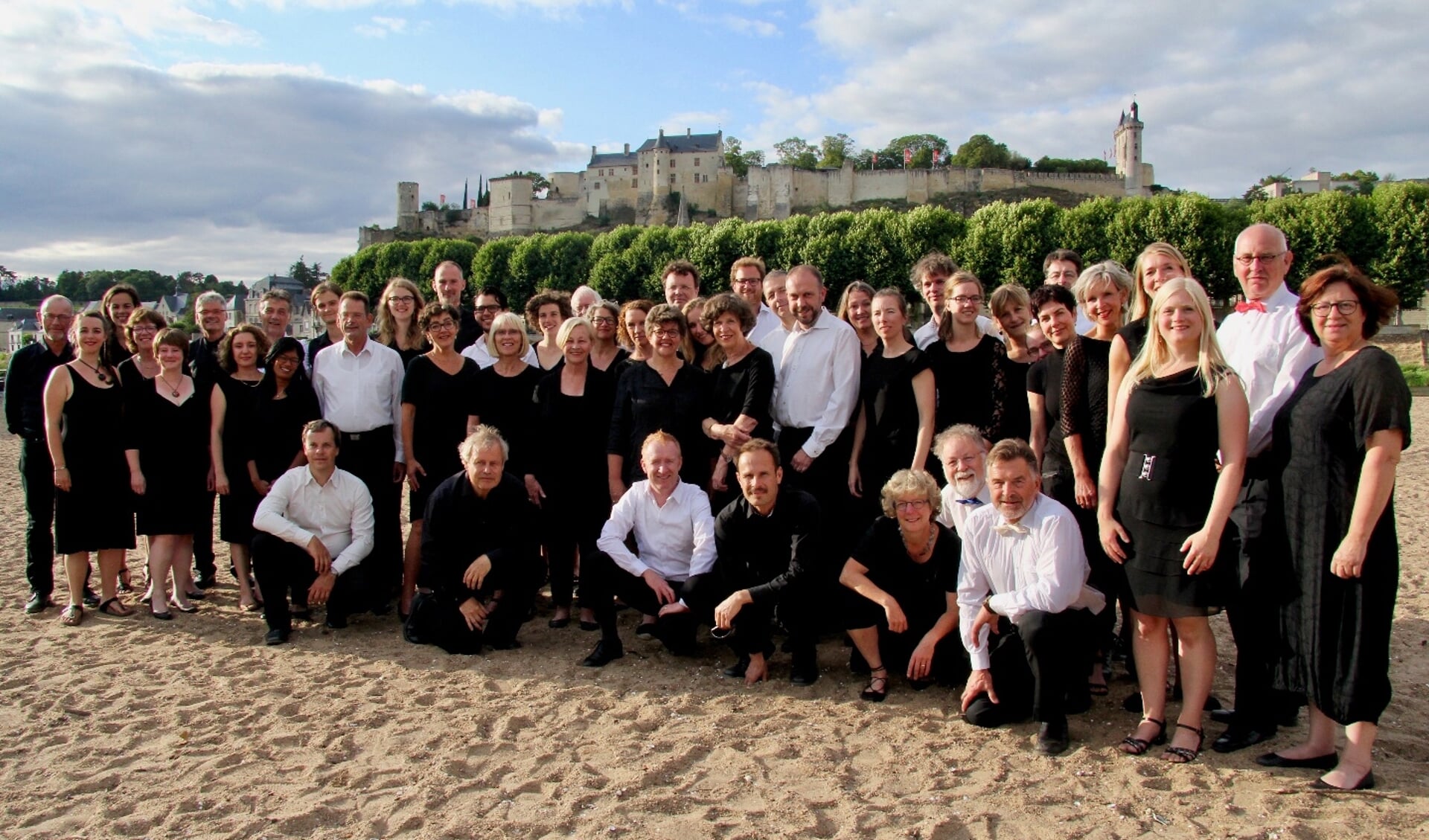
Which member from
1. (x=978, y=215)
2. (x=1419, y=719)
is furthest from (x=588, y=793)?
(x=978, y=215)

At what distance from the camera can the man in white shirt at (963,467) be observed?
16.9ft

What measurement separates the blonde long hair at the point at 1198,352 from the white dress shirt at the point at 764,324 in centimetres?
345

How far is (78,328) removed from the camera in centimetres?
708

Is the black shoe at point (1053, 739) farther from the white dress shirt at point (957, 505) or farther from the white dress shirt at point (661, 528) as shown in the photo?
the white dress shirt at point (661, 528)

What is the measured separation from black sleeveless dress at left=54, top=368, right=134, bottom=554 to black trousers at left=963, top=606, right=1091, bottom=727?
6.60 metres

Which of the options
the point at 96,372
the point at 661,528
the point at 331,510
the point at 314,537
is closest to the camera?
the point at 661,528

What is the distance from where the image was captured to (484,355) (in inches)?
319

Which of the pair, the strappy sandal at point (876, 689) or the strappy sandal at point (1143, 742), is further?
the strappy sandal at point (876, 689)

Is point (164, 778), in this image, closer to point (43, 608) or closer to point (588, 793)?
point (588, 793)

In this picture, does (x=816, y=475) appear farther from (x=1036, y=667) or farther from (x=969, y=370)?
(x=1036, y=667)

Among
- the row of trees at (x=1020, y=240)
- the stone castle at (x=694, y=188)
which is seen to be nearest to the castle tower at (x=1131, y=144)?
the stone castle at (x=694, y=188)

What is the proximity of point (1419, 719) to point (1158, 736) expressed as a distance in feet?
5.57

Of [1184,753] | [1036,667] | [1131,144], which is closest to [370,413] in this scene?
[1036,667]

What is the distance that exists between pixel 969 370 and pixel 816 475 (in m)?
1.30
